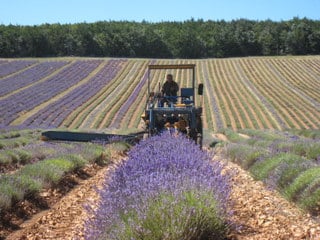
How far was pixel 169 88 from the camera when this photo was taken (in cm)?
1519

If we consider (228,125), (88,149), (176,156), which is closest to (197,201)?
(176,156)

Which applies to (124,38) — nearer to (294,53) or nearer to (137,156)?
(294,53)

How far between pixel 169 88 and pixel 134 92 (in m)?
26.8

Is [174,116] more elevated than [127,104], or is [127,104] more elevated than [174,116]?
[174,116]

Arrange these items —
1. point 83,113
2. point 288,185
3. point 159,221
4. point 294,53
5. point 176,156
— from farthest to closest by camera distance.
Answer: point 294,53 → point 83,113 → point 288,185 → point 176,156 → point 159,221

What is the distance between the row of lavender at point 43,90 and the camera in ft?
Result: 112

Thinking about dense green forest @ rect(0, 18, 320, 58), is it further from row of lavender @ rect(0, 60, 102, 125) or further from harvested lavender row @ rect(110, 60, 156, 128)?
harvested lavender row @ rect(110, 60, 156, 128)

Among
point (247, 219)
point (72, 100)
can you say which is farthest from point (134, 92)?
point (247, 219)

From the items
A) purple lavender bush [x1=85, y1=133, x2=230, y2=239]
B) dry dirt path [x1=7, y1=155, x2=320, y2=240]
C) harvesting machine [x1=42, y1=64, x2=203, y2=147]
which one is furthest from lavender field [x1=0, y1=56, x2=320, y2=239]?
harvesting machine [x1=42, y1=64, x2=203, y2=147]

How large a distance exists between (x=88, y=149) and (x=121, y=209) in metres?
8.99

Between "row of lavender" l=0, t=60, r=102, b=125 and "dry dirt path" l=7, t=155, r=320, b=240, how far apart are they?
953 inches

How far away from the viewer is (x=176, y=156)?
699 centimetres

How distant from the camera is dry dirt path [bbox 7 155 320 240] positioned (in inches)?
208

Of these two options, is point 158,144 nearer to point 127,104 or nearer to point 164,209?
point 164,209
